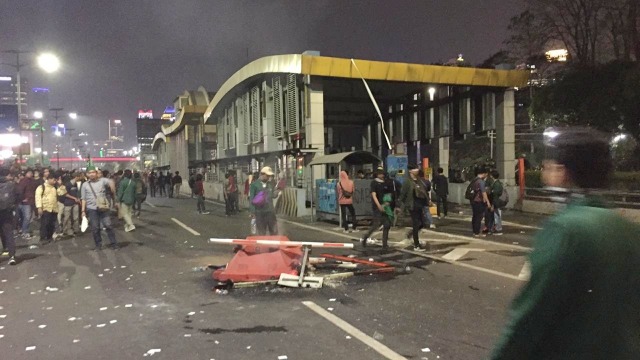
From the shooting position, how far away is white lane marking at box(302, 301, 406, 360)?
4754 mm

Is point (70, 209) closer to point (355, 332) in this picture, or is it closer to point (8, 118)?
point (355, 332)

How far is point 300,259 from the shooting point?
8133 millimetres

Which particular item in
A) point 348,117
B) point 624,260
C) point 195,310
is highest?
point 348,117

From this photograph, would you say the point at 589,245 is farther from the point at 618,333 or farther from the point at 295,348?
the point at 295,348

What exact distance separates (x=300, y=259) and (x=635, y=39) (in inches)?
859

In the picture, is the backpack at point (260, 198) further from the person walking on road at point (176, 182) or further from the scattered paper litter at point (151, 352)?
the person walking on road at point (176, 182)

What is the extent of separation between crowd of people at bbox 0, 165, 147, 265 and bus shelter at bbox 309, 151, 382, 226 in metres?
5.79

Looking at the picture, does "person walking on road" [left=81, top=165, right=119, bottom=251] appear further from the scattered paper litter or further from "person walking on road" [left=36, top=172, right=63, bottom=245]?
the scattered paper litter

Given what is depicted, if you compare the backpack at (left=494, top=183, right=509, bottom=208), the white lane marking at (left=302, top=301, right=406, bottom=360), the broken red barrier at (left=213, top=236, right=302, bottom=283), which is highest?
the backpack at (left=494, top=183, right=509, bottom=208)

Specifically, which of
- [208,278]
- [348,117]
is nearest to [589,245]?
[208,278]

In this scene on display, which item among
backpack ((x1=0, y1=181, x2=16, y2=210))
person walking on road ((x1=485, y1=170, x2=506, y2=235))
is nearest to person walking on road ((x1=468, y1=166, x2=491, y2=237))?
person walking on road ((x1=485, y1=170, x2=506, y2=235))

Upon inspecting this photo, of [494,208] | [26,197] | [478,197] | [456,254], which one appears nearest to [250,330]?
[456,254]

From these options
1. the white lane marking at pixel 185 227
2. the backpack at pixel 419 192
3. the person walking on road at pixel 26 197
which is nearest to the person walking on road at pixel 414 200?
the backpack at pixel 419 192

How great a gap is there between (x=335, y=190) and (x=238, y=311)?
927cm
